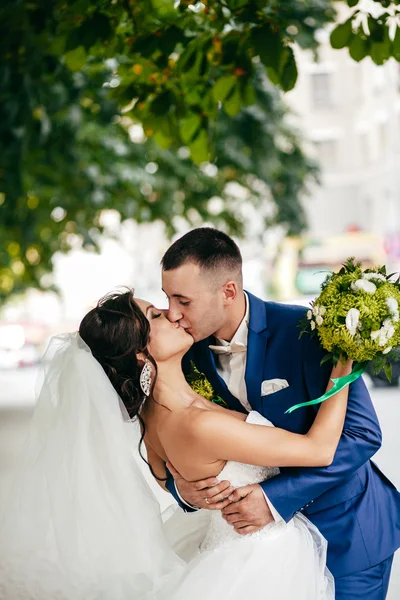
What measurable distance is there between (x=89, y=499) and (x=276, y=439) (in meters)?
0.84

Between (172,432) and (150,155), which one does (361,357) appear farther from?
(150,155)

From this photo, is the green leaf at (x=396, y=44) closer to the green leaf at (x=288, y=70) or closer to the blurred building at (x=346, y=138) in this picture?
the green leaf at (x=288, y=70)

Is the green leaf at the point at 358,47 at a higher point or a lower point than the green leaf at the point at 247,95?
higher

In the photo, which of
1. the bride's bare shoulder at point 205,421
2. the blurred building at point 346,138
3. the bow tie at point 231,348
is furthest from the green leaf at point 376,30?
the blurred building at point 346,138

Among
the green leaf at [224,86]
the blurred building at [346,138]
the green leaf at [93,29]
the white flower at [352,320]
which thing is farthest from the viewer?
the blurred building at [346,138]

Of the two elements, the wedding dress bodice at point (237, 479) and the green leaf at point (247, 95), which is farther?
the green leaf at point (247, 95)

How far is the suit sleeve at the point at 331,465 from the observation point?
3.36 meters

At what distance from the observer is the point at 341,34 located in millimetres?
4559

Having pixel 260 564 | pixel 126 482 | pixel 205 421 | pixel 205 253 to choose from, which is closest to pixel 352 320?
pixel 205 421

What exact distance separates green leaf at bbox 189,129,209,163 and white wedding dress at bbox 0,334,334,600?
182 cm

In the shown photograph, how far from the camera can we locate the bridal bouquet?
10.5 ft

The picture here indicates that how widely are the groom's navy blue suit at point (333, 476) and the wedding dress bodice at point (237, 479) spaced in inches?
2.8

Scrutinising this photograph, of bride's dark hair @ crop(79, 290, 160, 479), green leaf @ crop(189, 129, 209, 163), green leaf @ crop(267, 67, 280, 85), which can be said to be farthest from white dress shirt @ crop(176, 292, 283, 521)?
green leaf @ crop(189, 129, 209, 163)

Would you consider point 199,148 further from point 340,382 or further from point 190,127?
point 340,382
